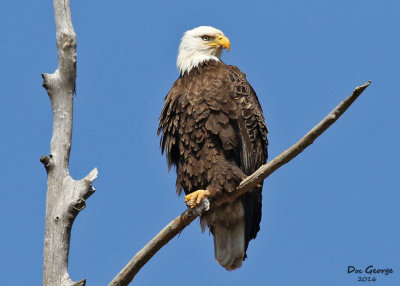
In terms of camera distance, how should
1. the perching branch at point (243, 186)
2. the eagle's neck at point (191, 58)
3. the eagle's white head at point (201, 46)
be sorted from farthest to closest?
the eagle's white head at point (201, 46), the eagle's neck at point (191, 58), the perching branch at point (243, 186)

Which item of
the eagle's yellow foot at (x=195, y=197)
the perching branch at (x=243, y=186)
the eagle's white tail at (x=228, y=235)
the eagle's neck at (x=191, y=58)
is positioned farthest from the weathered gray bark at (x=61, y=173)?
the eagle's white tail at (x=228, y=235)

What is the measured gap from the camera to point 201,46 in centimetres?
710

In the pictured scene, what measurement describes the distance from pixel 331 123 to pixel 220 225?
7.63ft

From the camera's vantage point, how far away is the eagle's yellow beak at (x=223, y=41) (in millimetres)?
6965

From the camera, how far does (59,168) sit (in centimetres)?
535

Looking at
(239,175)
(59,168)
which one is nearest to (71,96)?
(59,168)

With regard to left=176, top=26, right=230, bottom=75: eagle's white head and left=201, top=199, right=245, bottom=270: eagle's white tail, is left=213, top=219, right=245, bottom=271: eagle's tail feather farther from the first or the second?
left=176, top=26, right=230, bottom=75: eagle's white head

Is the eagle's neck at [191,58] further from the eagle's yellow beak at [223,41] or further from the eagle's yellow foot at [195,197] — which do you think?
the eagle's yellow foot at [195,197]

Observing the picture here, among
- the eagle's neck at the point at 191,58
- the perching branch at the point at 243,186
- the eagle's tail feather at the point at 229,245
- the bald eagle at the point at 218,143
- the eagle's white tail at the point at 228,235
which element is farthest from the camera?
the eagle's neck at the point at 191,58

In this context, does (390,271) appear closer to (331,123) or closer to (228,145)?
(228,145)

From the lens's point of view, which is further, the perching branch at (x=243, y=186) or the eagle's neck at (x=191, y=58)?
the eagle's neck at (x=191, y=58)

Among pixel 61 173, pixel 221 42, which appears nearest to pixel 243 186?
pixel 61 173

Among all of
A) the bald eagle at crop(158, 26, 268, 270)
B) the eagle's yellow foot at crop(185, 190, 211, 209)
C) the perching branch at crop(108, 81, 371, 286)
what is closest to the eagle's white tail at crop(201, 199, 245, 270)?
the bald eagle at crop(158, 26, 268, 270)

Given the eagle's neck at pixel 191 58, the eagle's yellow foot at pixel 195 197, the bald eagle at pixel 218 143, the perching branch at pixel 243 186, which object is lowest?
the perching branch at pixel 243 186
